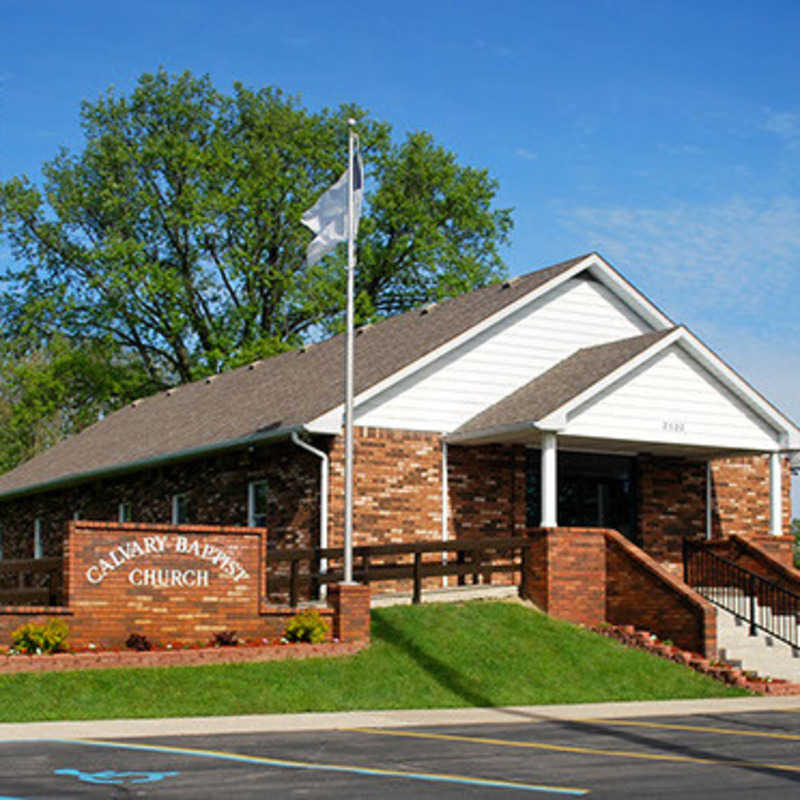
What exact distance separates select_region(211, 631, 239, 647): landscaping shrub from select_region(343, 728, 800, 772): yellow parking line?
4523 millimetres

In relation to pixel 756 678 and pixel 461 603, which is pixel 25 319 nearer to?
pixel 461 603

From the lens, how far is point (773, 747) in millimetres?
13008

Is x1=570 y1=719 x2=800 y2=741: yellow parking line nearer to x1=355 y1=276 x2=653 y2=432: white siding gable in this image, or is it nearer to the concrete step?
the concrete step

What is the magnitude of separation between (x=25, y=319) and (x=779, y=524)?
31.5 m

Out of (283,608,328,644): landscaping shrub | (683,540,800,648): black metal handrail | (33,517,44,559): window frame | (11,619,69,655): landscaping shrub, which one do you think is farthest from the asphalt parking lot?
A: (33,517,44,559): window frame

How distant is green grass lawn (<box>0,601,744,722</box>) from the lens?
53.4ft

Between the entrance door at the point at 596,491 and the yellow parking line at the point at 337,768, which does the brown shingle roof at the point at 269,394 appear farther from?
the yellow parking line at the point at 337,768

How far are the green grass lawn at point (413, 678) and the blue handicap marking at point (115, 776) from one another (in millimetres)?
4420

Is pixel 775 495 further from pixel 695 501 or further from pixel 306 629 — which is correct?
pixel 306 629

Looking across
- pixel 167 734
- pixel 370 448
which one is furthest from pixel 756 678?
pixel 167 734

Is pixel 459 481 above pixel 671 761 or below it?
above

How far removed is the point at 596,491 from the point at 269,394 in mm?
7627

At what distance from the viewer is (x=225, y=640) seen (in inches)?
742

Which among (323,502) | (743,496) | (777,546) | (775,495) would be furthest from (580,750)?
(743,496)
